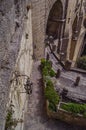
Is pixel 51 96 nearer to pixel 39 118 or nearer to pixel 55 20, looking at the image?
pixel 39 118

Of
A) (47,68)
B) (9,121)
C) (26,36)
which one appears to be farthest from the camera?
(47,68)

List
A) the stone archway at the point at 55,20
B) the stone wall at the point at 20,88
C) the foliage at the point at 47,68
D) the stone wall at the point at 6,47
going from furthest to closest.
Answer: the stone archway at the point at 55,20
the foliage at the point at 47,68
the stone wall at the point at 20,88
the stone wall at the point at 6,47

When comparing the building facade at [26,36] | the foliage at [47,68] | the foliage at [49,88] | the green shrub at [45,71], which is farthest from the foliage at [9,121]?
the foliage at [47,68]

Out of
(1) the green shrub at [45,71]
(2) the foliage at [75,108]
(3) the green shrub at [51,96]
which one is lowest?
(2) the foliage at [75,108]

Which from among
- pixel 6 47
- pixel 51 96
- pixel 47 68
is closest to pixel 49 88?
pixel 51 96

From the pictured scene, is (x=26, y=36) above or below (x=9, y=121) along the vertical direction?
above

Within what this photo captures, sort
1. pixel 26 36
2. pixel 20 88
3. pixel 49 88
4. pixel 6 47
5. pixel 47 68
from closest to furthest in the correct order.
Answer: pixel 6 47, pixel 20 88, pixel 26 36, pixel 49 88, pixel 47 68

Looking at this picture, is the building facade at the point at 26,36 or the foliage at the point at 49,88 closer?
the building facade at the point at 26,36

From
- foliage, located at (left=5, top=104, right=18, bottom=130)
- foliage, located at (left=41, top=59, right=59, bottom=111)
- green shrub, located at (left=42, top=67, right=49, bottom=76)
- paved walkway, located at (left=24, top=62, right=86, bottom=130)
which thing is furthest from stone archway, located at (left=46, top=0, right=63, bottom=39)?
foliage, located at (left=5, top=104, right=18, bottom=130)

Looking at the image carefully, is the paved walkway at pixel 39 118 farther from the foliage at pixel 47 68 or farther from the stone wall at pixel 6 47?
the stone wall at pixel 6 47

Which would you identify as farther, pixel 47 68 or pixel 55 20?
pixel 55 20
